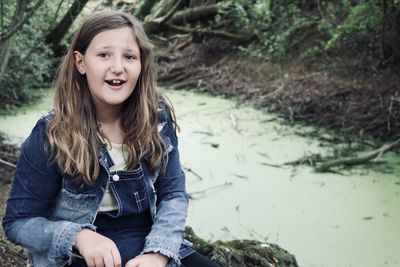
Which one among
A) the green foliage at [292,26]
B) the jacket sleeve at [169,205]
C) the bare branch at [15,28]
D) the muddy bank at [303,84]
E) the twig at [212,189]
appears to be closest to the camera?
the jacket sleeve at [169,205]

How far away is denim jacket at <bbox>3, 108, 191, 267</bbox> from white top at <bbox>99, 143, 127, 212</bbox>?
2cm

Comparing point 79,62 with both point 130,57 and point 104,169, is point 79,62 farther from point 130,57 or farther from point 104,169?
point 104,169

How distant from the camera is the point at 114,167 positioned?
1.25 metres

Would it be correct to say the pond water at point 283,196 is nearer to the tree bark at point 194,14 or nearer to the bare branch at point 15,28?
the bare branch at point 15,28

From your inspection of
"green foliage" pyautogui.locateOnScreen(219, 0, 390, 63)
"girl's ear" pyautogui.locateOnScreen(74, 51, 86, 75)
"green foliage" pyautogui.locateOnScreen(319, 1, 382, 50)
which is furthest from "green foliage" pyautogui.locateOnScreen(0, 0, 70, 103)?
"girl's ear" pyautogui.locateOnScreen(74, 51, 86, 75)

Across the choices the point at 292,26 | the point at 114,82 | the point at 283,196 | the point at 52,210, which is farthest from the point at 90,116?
the point at 292,26

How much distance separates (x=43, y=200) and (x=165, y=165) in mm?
274

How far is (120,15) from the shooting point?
1268mm

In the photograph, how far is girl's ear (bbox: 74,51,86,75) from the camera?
1.28 metres

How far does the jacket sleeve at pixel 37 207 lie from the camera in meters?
1.16

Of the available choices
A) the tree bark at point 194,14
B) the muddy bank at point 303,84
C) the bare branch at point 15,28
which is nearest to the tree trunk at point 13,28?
the bare branch at point 15,28

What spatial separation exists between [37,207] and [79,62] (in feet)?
1.06

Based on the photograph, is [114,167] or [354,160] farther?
[354,160]

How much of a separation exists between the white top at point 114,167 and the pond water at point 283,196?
1.45 metres
